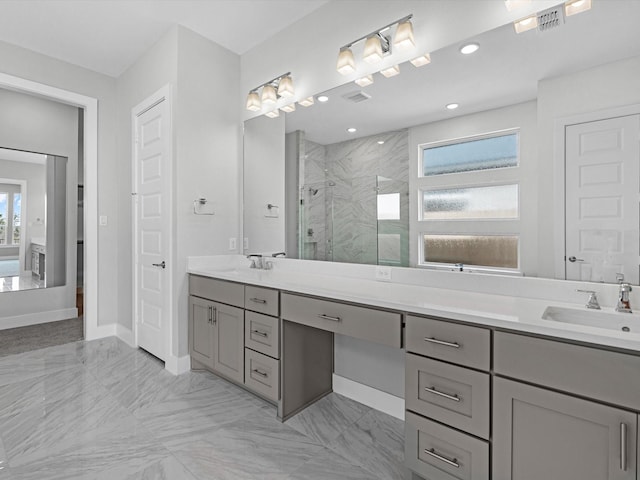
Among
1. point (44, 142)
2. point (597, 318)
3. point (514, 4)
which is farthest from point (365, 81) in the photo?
point (44, 142)

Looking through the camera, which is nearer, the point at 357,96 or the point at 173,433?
the point at 173,433

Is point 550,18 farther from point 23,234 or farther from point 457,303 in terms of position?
point 23,234

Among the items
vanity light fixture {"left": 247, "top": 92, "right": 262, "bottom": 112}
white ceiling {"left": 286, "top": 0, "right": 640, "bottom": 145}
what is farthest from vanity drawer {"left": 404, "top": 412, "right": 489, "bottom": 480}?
vanity light fixture {"left": 247, "top": 92, "right": 262, "bottom": 112}

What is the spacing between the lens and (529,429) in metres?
1.13

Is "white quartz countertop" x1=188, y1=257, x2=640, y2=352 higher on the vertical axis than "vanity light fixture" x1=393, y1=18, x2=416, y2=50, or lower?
lower

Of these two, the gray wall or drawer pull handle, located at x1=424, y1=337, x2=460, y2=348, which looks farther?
the gray wall

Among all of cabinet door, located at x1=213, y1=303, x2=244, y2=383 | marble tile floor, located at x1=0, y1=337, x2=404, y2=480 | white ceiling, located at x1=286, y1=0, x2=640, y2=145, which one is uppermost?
white ceiling, located at x1=286, y1=0, x2=640, y2=145

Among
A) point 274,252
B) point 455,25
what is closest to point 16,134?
Answer: point 274,252

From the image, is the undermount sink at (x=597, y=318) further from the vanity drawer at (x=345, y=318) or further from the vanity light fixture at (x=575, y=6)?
the vanity light fixture at (x=575, y=6)

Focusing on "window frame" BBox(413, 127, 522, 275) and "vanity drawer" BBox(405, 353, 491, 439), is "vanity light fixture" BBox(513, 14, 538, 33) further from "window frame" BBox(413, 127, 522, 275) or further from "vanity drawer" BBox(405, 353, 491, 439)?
"vanity drawer" BBox(405, 353, 491, 439)

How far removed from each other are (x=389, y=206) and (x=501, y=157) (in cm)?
65

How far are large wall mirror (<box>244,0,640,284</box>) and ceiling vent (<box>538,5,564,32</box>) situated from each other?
0.01 m

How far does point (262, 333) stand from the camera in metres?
2.06

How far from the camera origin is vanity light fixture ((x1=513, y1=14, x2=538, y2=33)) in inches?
60.1
